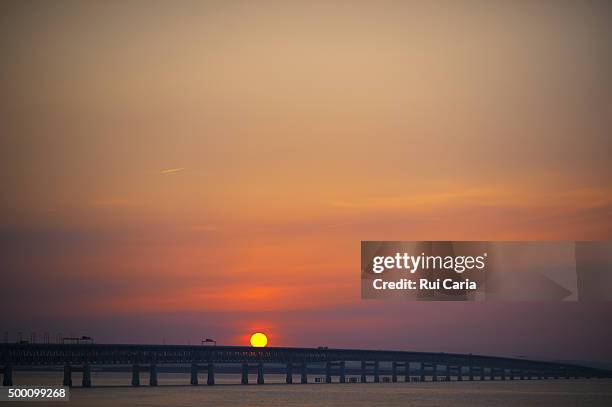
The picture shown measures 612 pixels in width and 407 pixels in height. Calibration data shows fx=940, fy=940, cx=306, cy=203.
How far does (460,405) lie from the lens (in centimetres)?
16250

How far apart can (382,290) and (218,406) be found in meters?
91.4

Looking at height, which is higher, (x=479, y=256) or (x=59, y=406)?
(x=479, y=256)

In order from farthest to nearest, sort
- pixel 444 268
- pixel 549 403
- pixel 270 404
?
pixel 549 403 < pixel 270 404 < pixel 444 268

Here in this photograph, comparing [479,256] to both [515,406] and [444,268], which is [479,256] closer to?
[444,268]

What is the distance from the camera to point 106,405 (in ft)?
484

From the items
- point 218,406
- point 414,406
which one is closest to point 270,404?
point 218,406

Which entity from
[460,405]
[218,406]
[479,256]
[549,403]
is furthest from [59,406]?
[479,256]

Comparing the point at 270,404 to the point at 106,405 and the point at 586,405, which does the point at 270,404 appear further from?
the point at 586,405

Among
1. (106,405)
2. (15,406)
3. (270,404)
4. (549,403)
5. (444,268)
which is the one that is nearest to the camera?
(444,268)

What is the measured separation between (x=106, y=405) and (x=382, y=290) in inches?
3740

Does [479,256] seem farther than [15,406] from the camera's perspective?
No

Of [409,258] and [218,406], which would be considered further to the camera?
[218,406]

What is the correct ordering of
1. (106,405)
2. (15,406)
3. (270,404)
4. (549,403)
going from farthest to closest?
(549,403) → (270,404) → (106,405) → (15,406)

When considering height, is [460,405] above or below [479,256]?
below
